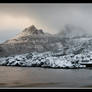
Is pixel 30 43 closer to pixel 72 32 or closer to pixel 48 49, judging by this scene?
pixel 48 49

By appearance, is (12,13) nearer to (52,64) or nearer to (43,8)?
(43,8)

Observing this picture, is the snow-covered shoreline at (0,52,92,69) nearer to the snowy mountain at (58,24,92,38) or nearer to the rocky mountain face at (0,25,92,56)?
the rocky mountain face at (0,25,92,56)

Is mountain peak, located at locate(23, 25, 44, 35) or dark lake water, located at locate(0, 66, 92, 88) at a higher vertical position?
mountain peak, located at locate(23, 25, 44, 35)

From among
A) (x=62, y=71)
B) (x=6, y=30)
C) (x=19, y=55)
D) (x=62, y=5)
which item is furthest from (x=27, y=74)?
(x=62, y=5)

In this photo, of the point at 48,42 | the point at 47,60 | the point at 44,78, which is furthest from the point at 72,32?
the point at 44,78

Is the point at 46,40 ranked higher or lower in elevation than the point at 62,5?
lower

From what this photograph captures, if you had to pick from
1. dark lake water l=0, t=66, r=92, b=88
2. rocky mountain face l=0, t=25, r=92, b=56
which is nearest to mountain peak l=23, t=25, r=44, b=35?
rocky mountain face l=0, t=25, r=92, b=56

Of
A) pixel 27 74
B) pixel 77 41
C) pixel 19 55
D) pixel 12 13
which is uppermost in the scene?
pixel 12 13
